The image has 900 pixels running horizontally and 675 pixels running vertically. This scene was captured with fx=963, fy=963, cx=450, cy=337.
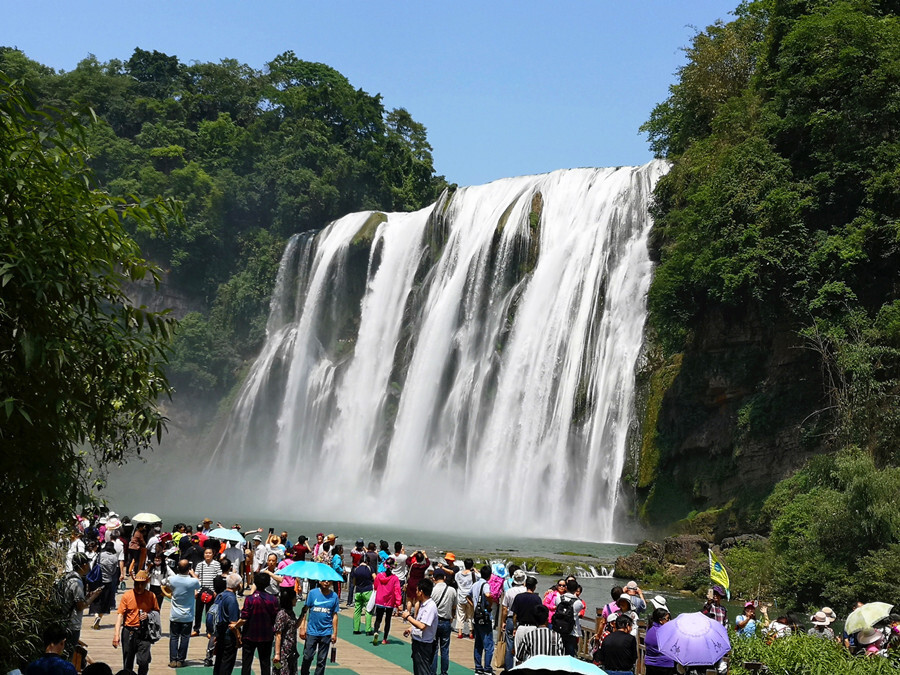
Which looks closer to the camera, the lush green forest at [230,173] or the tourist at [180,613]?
the tourist at [180,613]

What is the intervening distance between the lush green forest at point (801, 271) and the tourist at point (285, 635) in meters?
15.2

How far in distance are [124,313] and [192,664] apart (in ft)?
21.8

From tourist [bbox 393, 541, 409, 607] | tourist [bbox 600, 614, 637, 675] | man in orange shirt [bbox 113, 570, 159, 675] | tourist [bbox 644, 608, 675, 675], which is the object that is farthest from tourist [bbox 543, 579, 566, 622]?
man in orange shirt [bbox 113, 570, 159, 675]

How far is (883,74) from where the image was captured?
29703 mm

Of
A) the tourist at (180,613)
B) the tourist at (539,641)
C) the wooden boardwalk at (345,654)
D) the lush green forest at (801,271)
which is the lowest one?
the wooden boardwalk at (345,654)

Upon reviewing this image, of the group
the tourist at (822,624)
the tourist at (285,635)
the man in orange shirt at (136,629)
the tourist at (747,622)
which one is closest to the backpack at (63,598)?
the man in orange shirt at (136,629)

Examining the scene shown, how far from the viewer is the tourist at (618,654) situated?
10.2 metres

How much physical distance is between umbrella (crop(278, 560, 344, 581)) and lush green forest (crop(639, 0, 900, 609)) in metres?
14.7

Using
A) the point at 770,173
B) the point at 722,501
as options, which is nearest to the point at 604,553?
the point at 722,501

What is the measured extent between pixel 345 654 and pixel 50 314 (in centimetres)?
851

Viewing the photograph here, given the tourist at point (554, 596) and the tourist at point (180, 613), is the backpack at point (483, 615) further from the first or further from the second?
the tourist at point (180, 613)

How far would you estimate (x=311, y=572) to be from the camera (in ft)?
38.8

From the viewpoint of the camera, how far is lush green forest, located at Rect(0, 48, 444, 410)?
215 ft

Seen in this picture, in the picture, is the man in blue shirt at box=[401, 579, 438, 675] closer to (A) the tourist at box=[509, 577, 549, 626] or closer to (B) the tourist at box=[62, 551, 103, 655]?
(A) the tourist at box=[509, 577, 549, 626]
